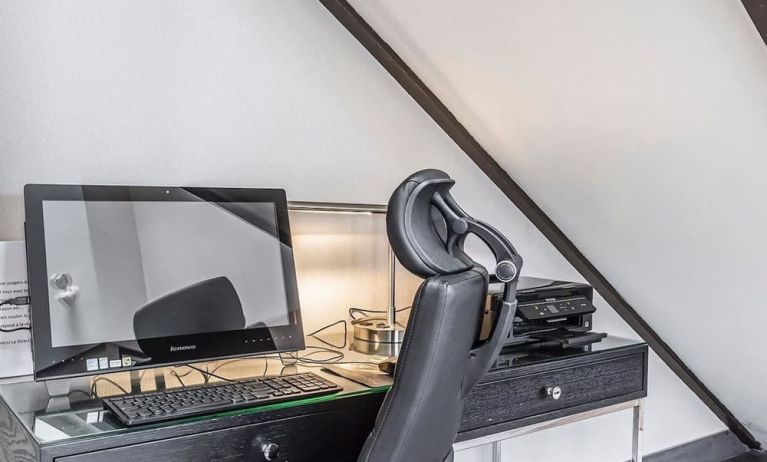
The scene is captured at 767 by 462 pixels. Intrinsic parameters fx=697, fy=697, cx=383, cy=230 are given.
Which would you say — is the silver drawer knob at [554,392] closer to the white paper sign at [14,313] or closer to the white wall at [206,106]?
the white wall at [206,106]

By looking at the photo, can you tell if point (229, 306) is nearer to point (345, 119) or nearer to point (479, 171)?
point (345, 119)

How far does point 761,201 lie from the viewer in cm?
185

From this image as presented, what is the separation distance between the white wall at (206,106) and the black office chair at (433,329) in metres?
0.85

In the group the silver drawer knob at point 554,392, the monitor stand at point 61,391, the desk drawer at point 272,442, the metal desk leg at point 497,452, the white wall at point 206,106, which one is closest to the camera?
the desk drawer at point 272,442

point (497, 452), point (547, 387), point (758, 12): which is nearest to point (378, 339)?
point (547, 387)

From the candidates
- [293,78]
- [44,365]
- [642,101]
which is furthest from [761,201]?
[44,365]

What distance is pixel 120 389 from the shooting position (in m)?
1.38

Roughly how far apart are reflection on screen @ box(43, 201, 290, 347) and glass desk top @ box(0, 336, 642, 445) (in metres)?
0.10

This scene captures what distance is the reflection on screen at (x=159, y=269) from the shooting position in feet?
4.59

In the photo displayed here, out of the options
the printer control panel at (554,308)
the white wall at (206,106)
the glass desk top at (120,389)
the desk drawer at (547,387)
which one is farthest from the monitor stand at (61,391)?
the printer control panel at (554,308)

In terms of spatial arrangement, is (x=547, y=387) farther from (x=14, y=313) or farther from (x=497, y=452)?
(x=14, y=313)

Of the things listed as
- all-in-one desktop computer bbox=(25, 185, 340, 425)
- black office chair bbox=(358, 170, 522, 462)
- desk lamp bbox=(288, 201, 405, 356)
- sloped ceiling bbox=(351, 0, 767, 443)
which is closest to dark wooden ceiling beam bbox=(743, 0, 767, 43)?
sloped ceiling bbox=(351, 0, 767, 443)

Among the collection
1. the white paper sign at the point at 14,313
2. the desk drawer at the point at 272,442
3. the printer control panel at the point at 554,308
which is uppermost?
the white paper sign at the point at 14,313

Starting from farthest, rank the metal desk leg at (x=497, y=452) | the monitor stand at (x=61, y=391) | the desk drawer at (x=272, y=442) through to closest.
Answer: the metal desk leg at (x=497, y=452) → the monitor stand at (x=61, y=391) → the desk drawer at (x=272, y=442)
